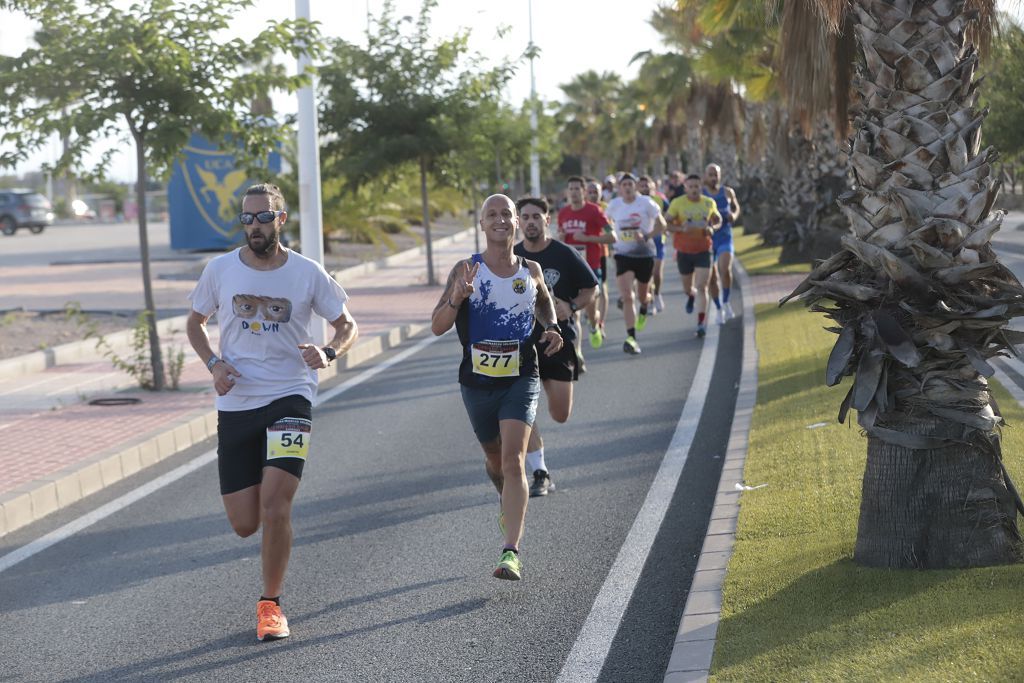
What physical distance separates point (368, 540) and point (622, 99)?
82.4 metres

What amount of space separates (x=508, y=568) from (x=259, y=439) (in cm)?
126

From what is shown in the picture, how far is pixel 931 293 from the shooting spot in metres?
5.91

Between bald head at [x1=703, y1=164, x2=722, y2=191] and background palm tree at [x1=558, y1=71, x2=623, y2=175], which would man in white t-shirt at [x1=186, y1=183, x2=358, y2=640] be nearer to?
bald head at [x1=703, y1=164, x2=722, y2=191]

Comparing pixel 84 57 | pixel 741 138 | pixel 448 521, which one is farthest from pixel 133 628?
pixel 741 138

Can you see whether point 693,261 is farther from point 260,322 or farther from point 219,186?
point 219,186

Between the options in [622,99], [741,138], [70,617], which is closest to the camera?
[70,617]

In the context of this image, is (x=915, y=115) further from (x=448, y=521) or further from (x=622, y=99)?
(x=622, y=99)

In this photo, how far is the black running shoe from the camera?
863 centimetres

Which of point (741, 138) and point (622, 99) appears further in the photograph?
point (622, 99)

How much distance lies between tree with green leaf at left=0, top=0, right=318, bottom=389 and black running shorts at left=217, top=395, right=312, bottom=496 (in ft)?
24.2

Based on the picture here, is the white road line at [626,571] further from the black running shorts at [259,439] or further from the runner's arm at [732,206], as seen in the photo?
the runner's arm at [732,206]

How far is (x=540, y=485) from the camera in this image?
28.4 feet

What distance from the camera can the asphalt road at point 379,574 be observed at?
18.5 feet

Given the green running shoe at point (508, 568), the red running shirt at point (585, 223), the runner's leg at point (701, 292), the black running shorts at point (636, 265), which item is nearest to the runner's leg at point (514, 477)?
the green running shoe at point (508, 568)
